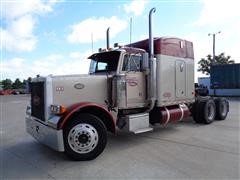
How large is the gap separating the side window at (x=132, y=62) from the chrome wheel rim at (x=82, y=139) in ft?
6.40

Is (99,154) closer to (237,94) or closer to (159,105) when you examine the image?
(159,105)

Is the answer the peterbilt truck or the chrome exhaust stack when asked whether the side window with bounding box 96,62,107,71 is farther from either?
the chrome exhaust stack

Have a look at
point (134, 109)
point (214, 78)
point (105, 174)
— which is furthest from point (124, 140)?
point (214, 78)

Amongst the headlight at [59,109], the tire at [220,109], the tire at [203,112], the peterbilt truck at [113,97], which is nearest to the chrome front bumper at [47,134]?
the peterbilt truck at [113,97]

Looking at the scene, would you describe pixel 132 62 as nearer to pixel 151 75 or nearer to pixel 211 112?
pixel 151 75

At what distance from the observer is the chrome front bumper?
5023 millimetres

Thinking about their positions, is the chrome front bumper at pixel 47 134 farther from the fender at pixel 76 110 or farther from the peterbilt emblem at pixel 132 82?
the peterbilt emblem at pixel 132 82

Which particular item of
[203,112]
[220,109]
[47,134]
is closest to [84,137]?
[47,134]

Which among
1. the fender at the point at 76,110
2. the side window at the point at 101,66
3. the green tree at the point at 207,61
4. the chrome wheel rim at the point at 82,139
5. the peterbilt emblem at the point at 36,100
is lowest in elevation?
the chrome wheel rim at the point at 82,139

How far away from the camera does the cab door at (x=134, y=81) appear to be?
21.5 ft

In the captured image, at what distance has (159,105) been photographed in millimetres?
7332

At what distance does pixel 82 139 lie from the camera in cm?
531

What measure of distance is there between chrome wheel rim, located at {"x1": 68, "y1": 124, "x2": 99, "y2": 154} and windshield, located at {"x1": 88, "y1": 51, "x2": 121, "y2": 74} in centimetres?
187

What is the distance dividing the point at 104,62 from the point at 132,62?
2.59 ft
